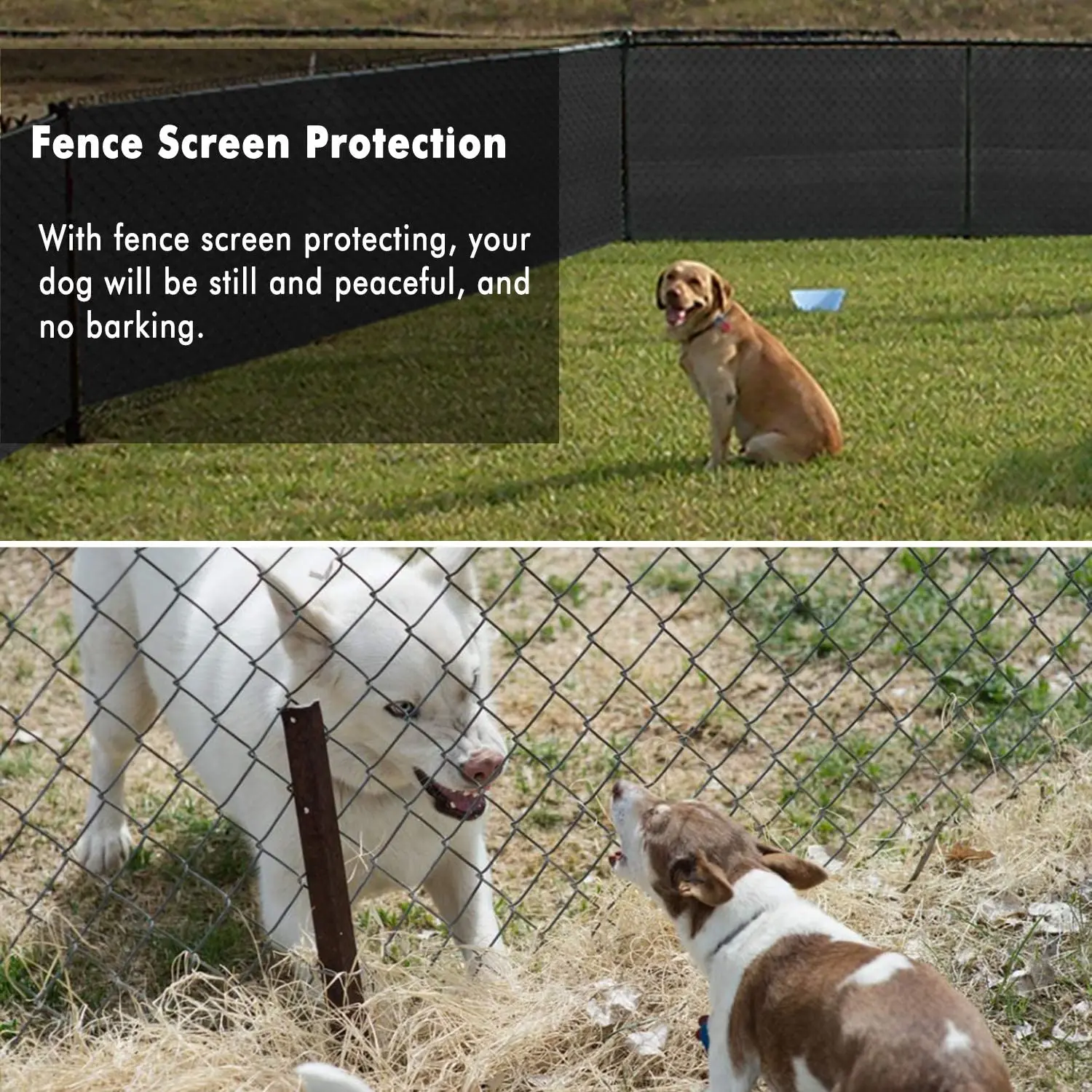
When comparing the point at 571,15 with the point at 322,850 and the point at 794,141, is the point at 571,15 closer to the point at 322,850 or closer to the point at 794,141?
the point at 794,141

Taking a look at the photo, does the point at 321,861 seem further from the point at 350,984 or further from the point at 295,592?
the point at 295,592

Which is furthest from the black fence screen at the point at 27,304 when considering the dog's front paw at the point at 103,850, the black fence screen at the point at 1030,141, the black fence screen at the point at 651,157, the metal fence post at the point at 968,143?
the black fence screen at the point at 1030,141

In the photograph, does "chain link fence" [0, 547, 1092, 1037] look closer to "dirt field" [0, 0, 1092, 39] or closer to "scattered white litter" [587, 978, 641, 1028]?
"scattered white litter" [587, 978, 641, 1028]

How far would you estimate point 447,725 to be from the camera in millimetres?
3383

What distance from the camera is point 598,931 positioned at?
3.54m

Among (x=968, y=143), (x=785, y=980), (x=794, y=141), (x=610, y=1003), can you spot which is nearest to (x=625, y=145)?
(x=794, y=141)

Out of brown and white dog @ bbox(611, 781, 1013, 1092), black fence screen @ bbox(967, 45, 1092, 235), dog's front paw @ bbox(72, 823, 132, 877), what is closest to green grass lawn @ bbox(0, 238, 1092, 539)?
dog's front paw @ bbox(72, 823, 132, 877)

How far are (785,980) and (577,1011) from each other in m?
0.57

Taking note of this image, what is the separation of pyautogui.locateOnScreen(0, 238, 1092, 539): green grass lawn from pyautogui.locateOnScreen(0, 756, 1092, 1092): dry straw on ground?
2.78 metres

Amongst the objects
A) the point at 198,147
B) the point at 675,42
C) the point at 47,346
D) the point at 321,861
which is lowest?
the point at 321,861

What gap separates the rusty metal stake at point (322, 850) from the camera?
3.03m

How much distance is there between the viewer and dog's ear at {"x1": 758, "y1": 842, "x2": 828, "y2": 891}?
123 inches

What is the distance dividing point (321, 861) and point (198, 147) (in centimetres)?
714

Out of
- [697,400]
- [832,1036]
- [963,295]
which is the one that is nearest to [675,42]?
[963,295]
